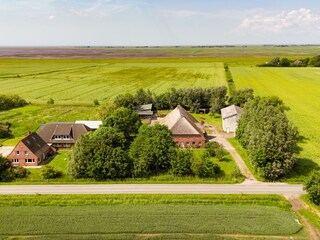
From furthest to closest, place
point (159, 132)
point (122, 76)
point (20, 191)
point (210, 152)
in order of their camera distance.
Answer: point (122, 76)
point (210, 152)
point (159, 132)
point (20, 191)

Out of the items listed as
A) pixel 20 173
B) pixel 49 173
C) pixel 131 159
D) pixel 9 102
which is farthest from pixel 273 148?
pixel 9 102

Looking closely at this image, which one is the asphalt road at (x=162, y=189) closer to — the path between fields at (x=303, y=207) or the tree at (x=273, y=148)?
the path between fields at (x=303, y=207)

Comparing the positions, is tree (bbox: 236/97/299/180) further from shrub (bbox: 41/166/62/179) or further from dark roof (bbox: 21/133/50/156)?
dark roof (bbox: 21/133/50/156)

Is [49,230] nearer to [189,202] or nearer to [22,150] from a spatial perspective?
[189,202]

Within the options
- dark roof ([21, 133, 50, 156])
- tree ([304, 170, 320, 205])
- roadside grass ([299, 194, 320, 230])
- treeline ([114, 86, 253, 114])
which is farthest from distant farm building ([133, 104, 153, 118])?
roadside grass ([299, 194, 320, 230])

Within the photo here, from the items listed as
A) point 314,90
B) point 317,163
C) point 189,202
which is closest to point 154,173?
point 189,202

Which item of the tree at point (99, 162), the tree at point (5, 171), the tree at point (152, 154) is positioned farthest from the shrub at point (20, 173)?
the tree at point (152, 154)
